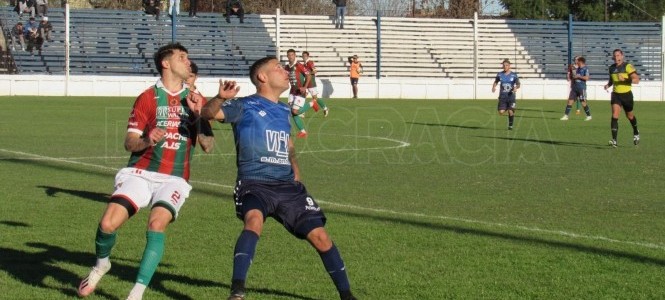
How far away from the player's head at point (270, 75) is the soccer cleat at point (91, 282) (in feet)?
5.52

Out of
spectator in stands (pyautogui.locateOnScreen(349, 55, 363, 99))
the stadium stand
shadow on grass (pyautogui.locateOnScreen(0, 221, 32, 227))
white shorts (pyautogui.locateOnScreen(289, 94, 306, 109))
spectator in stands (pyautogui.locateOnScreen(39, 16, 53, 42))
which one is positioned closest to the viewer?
shadow on grass (pyautogui.locateOnScreen(0, 221, 32, 227))

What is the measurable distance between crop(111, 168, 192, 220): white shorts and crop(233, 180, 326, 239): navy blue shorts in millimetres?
520

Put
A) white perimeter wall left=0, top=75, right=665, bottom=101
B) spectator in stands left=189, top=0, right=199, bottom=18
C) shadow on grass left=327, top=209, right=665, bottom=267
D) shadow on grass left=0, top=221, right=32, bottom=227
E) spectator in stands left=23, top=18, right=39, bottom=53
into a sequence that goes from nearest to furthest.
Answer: shadow on grass left=327, top=209, right=665, bottom=267
shadow on grass left=0, top=221, right=32, bottom=227
white perimeter wall left=0, top=75, right=665, bottom=101
spectator in stands left=23, top=18, right=39, bottom=53
spectator in stands left=189, top=0, right=199, bottom=18

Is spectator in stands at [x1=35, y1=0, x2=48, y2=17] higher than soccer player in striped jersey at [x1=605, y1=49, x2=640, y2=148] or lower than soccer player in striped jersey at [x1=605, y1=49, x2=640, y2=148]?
higher

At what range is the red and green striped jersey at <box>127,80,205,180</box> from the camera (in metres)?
7.75

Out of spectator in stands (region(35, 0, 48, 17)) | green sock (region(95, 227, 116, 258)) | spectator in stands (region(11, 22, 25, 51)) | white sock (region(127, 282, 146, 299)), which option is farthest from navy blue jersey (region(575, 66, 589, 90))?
white sock (region(127, 282, 146, 299))

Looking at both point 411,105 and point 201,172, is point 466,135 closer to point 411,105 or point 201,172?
point 201,172

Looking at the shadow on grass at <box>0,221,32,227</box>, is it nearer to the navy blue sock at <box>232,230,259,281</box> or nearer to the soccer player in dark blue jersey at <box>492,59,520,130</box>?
the navy blue sock at <box>232,230,259,281</box>

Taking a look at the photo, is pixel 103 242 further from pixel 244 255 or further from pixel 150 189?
pixel 244 255

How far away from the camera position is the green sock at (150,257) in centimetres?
718

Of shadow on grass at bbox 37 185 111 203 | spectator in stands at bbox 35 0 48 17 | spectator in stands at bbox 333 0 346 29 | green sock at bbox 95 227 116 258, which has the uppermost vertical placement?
spectator in stands at bbox 333 0 346 29

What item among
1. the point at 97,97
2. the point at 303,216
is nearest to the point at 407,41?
the point at 97,97

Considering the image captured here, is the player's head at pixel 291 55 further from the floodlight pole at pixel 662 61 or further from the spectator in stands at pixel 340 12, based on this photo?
the floodlight pole at pixel 662 61

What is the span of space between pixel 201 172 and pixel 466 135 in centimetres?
1090
